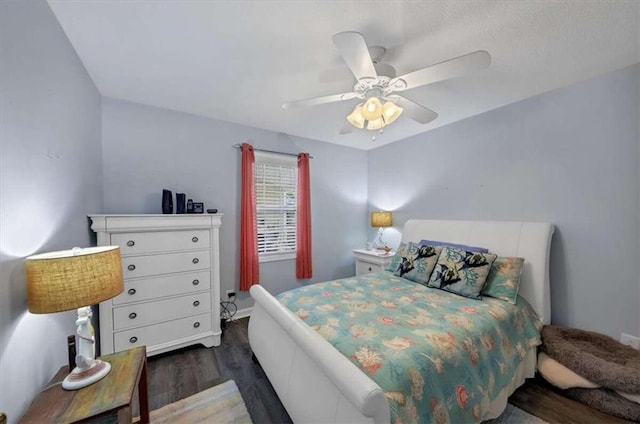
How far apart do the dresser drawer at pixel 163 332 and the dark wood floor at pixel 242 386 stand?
0.59ft

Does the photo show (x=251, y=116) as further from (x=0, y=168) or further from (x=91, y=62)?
(x=0, y=168)

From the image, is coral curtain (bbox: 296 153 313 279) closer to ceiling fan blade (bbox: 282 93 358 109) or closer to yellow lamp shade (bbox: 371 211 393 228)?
yellow lamp shade (bbox: 371 211 393 228)

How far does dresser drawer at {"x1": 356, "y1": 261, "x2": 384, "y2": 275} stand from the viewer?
11.1 ft

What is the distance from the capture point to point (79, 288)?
109 cm

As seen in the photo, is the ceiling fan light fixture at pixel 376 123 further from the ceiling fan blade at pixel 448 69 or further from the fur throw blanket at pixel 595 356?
the fur throw blanket at pixel 595 356

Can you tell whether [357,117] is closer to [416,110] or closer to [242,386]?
[416,110]

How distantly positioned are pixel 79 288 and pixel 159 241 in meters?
1.22

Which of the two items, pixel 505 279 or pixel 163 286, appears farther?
pixel 163 286

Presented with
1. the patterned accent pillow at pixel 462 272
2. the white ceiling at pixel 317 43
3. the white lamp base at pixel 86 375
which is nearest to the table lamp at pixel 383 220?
the patterned accent pillow at pixel 462 272

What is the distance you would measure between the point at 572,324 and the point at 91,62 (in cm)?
437

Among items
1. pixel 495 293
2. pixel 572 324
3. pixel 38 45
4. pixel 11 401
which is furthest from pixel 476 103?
pixel 11 401

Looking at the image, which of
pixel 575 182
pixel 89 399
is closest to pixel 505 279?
pixel 575 182

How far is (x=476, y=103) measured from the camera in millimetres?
2467

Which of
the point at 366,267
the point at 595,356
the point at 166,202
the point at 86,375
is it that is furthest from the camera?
the point at 366,267
